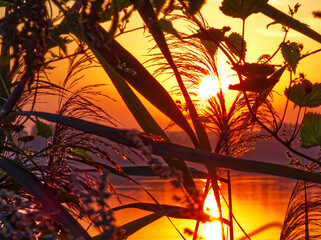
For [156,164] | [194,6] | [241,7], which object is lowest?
[156,164]

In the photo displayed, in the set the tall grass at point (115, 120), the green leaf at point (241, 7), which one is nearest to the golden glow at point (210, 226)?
the tall grass at point (115, 120)

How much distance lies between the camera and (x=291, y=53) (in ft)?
3.83

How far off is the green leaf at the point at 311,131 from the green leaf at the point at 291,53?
0.16 meters

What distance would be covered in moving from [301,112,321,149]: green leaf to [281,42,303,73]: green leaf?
16 centimetres

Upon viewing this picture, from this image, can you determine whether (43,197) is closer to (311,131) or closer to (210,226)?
(210,226)

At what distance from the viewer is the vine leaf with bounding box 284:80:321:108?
124 cm

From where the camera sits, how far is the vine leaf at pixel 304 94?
1.24 meters

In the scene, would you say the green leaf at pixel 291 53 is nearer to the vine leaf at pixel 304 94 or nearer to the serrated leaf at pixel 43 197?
the vine leaf at pixel 304 94

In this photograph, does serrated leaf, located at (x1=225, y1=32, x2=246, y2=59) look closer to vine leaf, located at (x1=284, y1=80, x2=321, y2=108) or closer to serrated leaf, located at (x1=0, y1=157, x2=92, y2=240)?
vine leaf, located at (x1=284, y1=80, x2=321, y2=108)

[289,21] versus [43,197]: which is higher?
[289,21]

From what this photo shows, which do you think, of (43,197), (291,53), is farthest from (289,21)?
(43,197)

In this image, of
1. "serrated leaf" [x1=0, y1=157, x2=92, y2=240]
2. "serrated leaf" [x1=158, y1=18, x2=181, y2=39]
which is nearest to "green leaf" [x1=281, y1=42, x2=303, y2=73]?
"serrated leaf" [x1=158, y1=18, x2=181, y2=39]

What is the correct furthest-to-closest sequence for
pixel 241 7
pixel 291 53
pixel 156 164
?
1. pixel 291 53
2. pixel 241 7
3. pixel 156 164

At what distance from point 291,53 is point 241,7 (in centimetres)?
22
